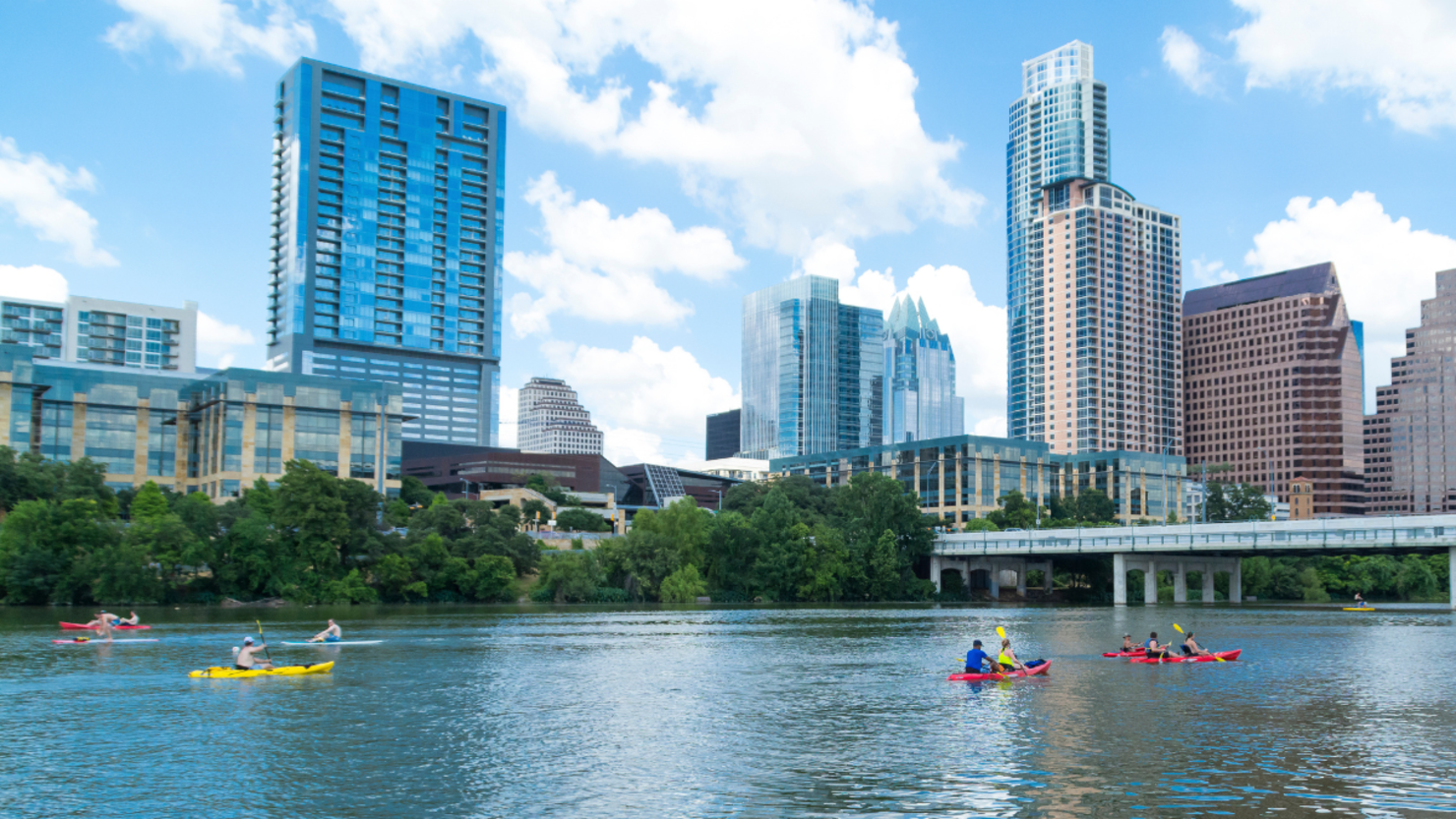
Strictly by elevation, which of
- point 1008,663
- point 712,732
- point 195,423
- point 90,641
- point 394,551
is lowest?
point 90,641

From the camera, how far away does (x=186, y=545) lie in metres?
105

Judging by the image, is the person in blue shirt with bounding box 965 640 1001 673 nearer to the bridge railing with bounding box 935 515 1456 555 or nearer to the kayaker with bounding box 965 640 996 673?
the kayaker with bounding box 965 640 996 673

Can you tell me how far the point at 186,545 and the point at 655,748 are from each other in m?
86.9

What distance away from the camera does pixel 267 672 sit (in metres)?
48.3

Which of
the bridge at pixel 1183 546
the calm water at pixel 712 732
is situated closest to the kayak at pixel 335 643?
the calm water at pixel 712 732

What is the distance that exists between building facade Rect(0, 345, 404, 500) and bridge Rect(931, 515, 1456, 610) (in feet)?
285

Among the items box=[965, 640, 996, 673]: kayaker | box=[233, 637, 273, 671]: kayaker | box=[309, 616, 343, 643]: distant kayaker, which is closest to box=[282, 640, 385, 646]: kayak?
box=[309, 616, 343, 643]: distant kayaker

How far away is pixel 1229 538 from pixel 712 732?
10371 centimetres

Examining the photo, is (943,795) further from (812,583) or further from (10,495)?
(10,495)

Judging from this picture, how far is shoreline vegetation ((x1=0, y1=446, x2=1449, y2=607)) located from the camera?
101125mm

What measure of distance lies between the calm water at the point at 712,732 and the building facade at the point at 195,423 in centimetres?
10336

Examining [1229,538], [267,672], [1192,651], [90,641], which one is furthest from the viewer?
[1229,538]

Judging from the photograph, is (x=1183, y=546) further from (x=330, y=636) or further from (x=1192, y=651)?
(x=330, y=636)

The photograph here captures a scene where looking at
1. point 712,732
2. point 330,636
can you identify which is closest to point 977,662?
point 712,732
